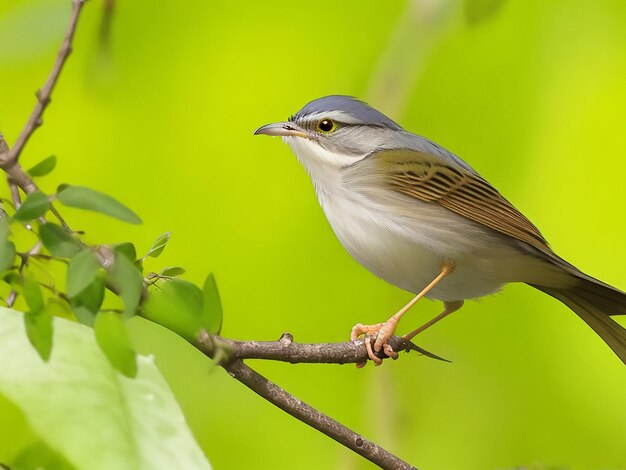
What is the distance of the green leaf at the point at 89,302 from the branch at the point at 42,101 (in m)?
0.09

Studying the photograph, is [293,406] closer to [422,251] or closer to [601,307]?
[422,251]

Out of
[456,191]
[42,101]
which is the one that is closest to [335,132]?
[456,191]

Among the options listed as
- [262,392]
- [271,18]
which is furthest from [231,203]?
[262,392]

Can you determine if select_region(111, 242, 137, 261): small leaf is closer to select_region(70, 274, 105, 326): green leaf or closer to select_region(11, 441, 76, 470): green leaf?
select_region(70, 274, 105, 326): green leaf

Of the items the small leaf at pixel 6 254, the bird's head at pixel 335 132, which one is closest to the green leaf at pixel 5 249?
the small leaf at pixel 6 254

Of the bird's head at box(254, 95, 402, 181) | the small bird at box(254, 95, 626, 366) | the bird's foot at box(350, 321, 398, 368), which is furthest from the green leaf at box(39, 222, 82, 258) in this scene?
the bird's head at box(254, 95, 402, 181)

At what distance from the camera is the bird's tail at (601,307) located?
1014 mm

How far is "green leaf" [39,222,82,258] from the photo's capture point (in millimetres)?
482

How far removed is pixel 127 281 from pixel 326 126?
666 millimetres

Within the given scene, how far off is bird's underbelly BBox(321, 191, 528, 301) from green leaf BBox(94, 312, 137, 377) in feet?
1.75

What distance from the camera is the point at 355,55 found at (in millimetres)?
1354

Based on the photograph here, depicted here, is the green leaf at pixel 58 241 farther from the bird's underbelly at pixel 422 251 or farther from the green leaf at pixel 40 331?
the bird's underbelly at pixel 422 251

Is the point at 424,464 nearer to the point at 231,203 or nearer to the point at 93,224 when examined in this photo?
the point at 231,203

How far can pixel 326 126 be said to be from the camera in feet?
3.64
